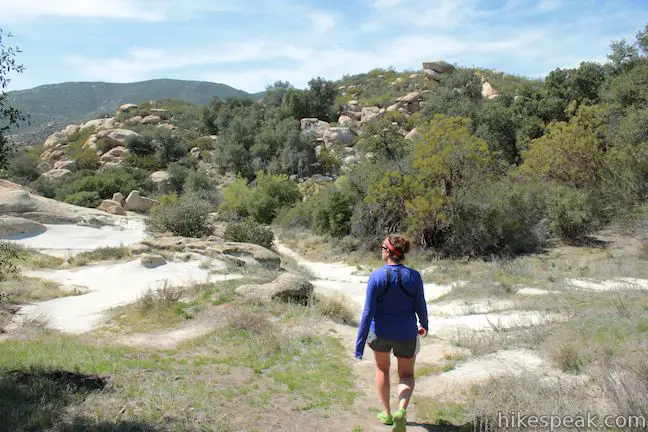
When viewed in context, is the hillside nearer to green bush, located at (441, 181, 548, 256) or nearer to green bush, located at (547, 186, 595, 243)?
green bush, located at (441, 181, 548, 256)

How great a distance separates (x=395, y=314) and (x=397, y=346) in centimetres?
28

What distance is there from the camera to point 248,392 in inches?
213

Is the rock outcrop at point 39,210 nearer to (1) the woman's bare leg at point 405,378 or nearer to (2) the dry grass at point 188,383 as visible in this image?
(2) the dry grass at point 188,383

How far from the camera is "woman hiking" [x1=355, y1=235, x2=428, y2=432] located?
13.8 feet

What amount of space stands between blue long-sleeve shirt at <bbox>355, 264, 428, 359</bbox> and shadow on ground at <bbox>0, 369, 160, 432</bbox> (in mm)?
2117

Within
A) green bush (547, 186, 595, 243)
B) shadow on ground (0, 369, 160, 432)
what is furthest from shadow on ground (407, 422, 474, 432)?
green bush (547, 186, 595, 243)

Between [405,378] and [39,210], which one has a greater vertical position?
[405,378]

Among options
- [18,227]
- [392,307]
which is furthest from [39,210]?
[392,307]

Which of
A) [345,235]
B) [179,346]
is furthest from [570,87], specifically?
[179,346]

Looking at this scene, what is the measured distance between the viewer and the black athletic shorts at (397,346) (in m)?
4.21

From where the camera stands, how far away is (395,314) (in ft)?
13.9

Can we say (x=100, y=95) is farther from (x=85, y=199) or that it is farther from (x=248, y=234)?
(x=248, y=234)

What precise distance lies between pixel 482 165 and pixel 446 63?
31.7 metres

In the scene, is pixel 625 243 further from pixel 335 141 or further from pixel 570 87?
pixel 335 141
